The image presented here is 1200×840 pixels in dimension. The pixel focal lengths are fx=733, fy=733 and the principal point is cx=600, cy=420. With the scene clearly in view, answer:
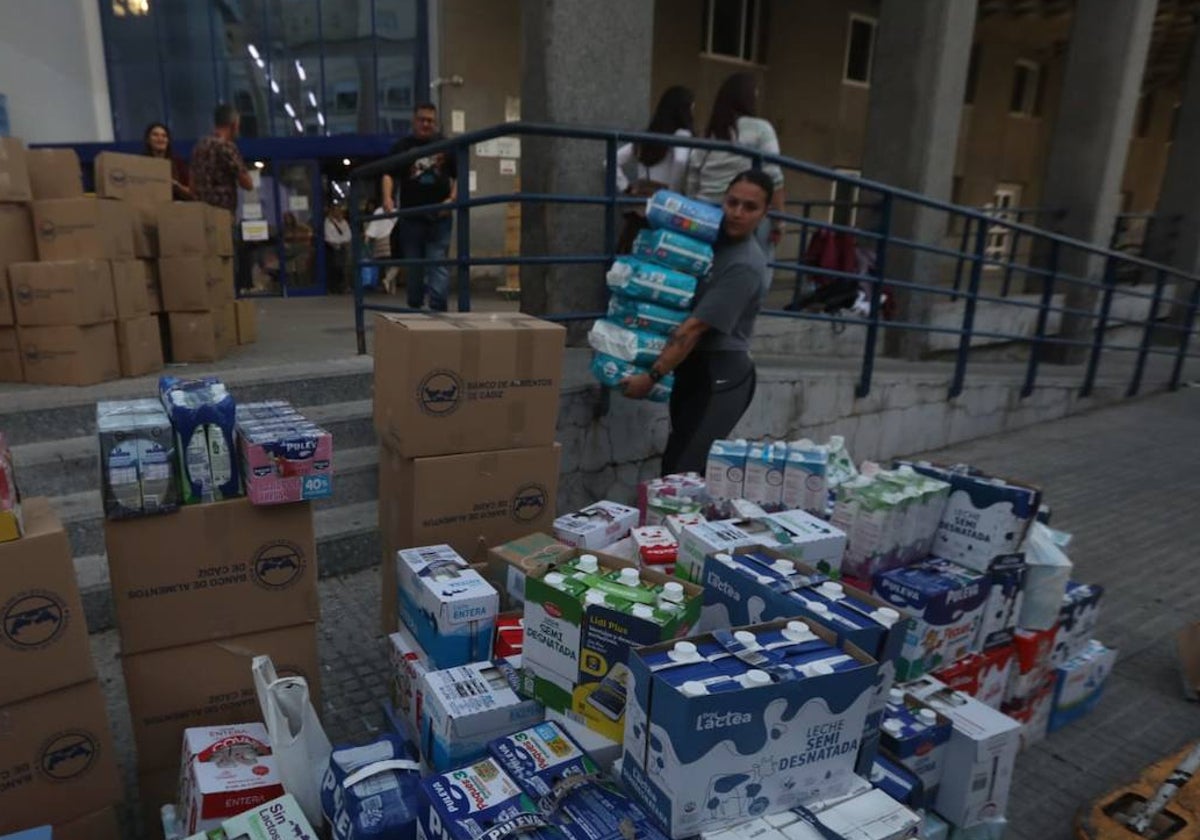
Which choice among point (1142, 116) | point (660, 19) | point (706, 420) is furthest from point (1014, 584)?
point (1142, 116)

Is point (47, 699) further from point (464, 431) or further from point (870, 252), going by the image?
point (870, 252)

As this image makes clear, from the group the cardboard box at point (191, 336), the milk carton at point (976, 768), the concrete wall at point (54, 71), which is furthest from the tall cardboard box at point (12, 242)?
the concrete wall at point (54, 71)

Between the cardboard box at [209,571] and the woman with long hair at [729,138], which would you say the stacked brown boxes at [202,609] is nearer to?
the cardboard box at [209,571]

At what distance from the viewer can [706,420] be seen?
11.4 feet

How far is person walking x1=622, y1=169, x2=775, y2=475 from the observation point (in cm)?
321

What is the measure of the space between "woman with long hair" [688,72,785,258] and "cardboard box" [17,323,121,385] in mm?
3377

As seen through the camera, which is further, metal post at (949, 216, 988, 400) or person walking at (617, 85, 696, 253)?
metal post at (949, 216, 988, 400)

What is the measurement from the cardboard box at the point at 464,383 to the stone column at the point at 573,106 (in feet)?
6.33

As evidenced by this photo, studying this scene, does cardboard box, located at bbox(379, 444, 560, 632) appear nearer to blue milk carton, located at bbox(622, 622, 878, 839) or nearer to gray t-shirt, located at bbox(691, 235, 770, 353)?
gray t-shirt, located at bbox(691, 235, 770, 353)

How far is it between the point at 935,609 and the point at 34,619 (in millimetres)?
2443

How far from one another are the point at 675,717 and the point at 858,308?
6295 millimetres

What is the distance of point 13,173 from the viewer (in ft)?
12.5

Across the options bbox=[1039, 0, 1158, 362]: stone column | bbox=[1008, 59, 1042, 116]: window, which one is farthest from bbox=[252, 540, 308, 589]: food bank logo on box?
bbox=[1008, 59, 1042, 116]: window

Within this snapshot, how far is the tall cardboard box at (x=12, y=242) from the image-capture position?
3787 millimetres
